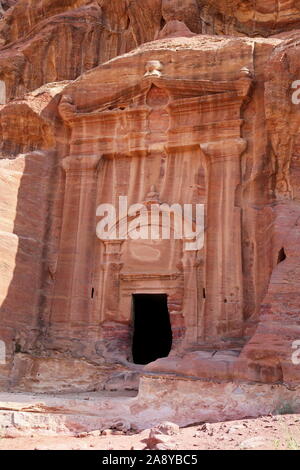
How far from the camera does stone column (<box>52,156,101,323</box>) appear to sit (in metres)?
14.5

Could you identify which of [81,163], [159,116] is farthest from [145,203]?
[159,116]

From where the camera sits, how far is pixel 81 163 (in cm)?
1565

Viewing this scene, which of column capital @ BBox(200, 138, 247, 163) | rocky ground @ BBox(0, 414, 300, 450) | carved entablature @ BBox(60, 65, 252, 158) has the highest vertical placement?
carved entablature @ BBox(60, 65, 252, 158)

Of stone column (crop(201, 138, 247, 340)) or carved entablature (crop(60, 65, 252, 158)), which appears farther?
carved entablature (crop(60, 65, 252, 158))

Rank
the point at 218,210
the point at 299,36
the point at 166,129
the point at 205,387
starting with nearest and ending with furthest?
the point at 205,387
the point at 299,36
the point at 218,210
the point at 166,129

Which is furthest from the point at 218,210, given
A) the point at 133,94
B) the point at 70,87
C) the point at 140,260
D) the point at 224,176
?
the point at 70,87

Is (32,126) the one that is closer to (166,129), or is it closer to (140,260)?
(166,129)

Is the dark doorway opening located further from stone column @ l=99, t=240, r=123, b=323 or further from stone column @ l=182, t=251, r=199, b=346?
stone column @ l=182, t=251, r=199, b=346

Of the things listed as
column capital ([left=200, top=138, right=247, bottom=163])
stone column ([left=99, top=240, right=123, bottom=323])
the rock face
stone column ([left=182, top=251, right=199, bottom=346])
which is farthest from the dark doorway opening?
column capital ([left=200, top=138, right=247, bottom=163])

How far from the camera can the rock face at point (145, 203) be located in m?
13.0

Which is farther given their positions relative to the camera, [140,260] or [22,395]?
[140,260]

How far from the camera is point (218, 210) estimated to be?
552 inches

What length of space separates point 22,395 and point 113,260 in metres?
4.49

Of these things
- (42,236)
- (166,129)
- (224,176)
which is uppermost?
(166,129)
